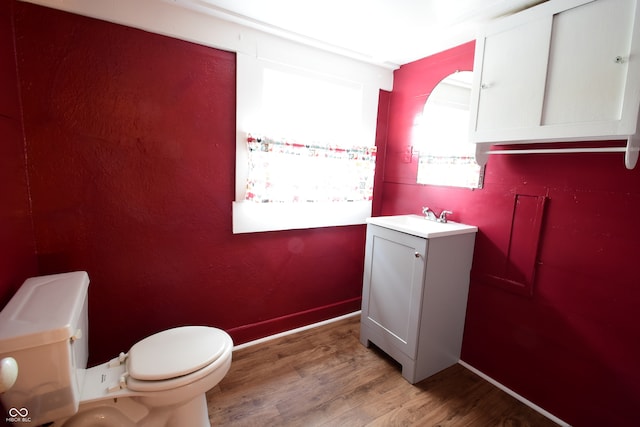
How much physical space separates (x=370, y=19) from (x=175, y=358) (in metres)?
2.01

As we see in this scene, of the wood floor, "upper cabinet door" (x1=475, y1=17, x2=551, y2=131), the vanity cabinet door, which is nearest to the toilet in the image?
the wood floor

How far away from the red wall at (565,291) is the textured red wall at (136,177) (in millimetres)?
1443

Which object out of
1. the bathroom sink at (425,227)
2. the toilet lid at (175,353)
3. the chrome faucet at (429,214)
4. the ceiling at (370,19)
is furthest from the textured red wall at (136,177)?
the chrome faucet at (429,214)

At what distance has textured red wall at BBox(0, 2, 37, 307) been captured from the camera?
42.6 inches

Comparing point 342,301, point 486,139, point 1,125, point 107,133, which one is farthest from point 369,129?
point 1,125

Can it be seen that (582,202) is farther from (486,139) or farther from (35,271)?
(35,271)

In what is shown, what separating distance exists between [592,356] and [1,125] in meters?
2.80

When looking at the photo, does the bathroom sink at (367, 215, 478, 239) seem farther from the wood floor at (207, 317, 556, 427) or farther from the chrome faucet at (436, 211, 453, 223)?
the wood floor at (207, 317, 556, 427)

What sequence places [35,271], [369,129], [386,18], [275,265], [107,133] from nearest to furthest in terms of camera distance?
[35,271] < [107,133] < [386,18] < [275,265] < [369,129]

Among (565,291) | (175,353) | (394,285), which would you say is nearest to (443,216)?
(394,285)

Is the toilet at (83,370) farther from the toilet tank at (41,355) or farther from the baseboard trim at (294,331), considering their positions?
the baseboard trim at (294,331)

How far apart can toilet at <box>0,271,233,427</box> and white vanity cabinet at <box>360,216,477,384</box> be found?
3.38ft

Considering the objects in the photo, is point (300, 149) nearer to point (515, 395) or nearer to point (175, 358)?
point (175, 358)

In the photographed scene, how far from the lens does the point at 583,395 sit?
4.62 ft
